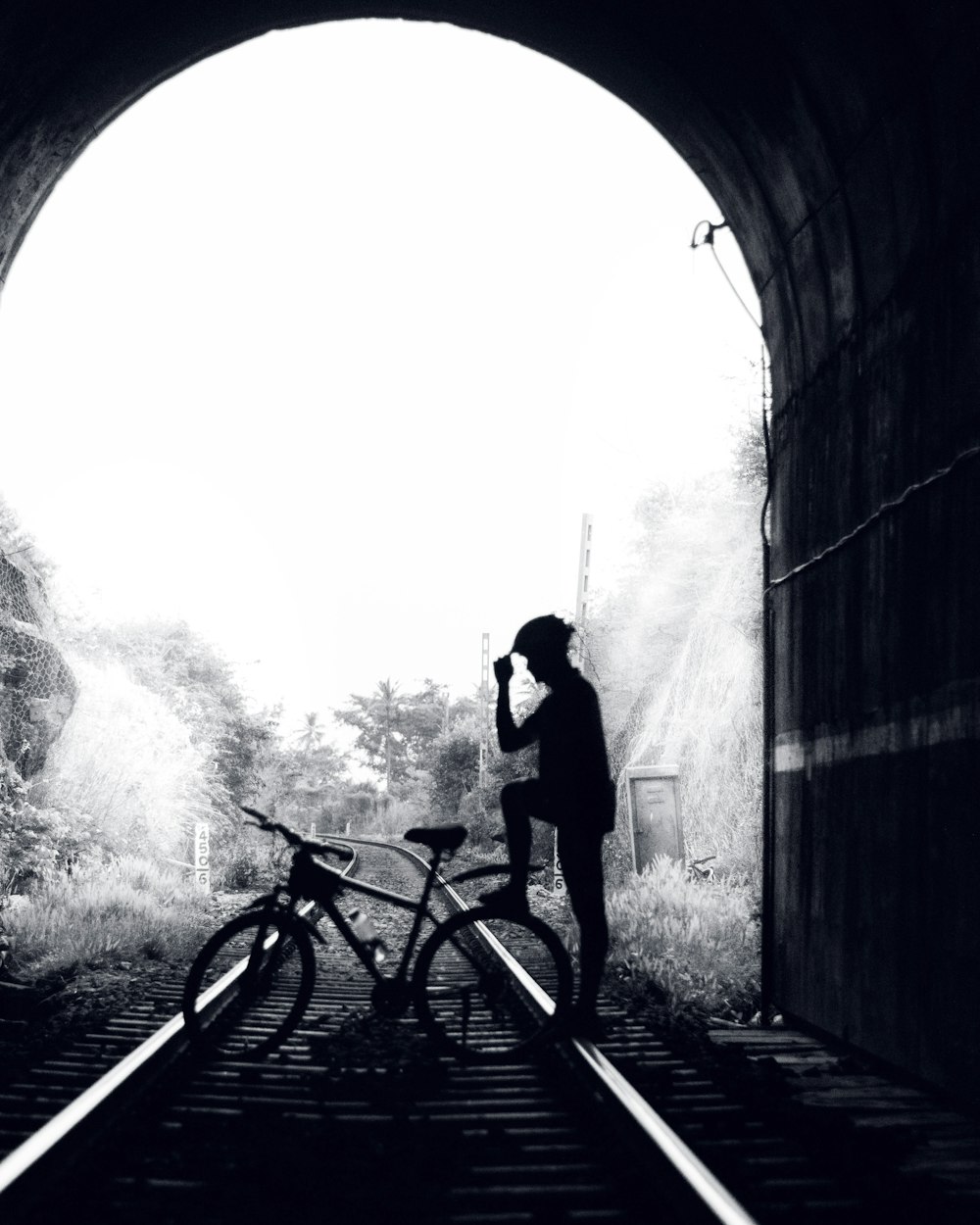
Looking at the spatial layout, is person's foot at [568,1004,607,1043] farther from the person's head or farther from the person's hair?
the person's hair

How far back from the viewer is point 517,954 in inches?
342

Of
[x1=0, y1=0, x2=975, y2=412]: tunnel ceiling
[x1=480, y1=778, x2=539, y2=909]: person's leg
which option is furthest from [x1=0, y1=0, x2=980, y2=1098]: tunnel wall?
[x1=480, y1=778, x2=539, y2=909]: person's leg

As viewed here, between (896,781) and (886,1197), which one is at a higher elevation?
(896,781)

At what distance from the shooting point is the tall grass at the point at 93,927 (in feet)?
27.0

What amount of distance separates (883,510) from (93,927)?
21.1 ft

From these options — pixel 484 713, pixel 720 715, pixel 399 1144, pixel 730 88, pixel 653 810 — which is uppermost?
pixel 730 88

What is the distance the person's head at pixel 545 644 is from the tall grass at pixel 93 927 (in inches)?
168

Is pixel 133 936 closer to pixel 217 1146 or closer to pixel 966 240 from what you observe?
pixel 217 1146

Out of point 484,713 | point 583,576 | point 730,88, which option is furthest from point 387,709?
point 730,88

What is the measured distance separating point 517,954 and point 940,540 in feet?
16.4

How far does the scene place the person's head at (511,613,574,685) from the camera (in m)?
5.32

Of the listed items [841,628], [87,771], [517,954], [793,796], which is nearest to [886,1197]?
[841,628]

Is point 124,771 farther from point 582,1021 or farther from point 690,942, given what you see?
point 582,1021

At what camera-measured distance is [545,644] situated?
17.5 feet
